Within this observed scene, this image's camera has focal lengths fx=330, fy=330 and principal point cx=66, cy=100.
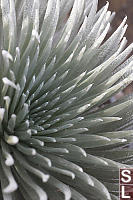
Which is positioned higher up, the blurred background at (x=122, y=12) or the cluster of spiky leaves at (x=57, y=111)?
the blurred background at (x=122, y=12)

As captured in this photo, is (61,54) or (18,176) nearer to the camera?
(18,176)

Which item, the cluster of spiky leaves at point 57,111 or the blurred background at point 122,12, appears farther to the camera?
the blurred background at point 122,12

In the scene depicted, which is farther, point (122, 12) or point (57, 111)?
point (122, 12)

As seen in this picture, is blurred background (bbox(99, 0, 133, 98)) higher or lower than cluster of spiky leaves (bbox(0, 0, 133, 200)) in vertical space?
higher

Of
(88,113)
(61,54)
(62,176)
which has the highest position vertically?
(61,54)

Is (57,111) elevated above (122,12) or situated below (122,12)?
below

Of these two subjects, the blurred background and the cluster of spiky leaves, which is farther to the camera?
the blurred background

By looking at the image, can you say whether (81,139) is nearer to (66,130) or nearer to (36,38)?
(66,130)

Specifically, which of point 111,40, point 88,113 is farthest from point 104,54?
point 88,113
